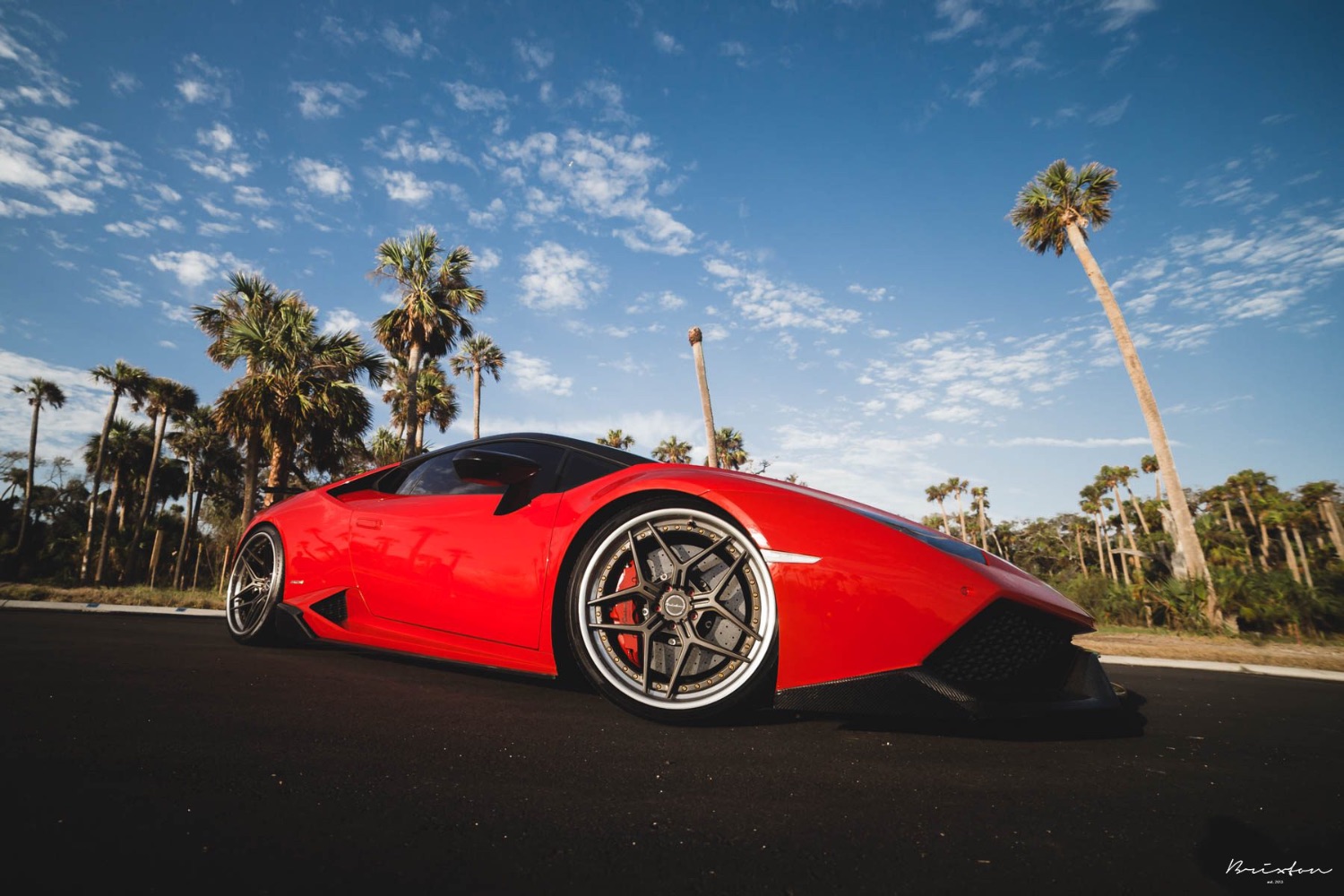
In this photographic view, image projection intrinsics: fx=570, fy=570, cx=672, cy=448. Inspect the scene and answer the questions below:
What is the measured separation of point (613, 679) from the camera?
1.87 meters

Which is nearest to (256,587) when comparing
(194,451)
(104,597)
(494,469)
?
(494,469)

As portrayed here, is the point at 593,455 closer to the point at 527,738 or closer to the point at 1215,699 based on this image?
the point at 527,738

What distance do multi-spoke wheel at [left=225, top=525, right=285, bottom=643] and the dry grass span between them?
15.0 ft

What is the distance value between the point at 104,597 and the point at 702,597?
899cm

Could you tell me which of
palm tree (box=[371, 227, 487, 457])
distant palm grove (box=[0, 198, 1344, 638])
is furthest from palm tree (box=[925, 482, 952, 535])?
palm tree (box=[371, 227, 487, 457])

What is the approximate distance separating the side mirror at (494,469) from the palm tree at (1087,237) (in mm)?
15052

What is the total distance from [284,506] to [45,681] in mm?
1486

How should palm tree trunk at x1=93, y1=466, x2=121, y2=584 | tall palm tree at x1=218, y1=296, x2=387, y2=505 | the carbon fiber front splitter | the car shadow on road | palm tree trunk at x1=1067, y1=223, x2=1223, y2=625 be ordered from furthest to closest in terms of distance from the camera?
palm tree trunk at x1=93, y1=466, x2=121, y2=584 → tall palm tree at x1=218, y1=296, x2=387, y2=505 → palm tree trunk at x1=1067, y1=223, x2=1223, y2=625 → the car shadow on road → the carbon fiber front splitter

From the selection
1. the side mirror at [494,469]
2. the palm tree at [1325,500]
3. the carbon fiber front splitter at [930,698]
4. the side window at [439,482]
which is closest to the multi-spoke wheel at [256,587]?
the side window at [439,482]

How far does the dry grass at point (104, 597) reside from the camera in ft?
21.5

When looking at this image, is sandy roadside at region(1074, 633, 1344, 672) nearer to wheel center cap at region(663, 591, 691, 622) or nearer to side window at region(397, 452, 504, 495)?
wheel center cap at region(663, 591, 691, 622)

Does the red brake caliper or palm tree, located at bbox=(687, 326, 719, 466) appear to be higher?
palm tree, located at bbox=(687, 326, 719, 466)

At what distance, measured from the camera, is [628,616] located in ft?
6.52

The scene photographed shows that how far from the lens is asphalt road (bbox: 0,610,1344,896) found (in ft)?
2.75
